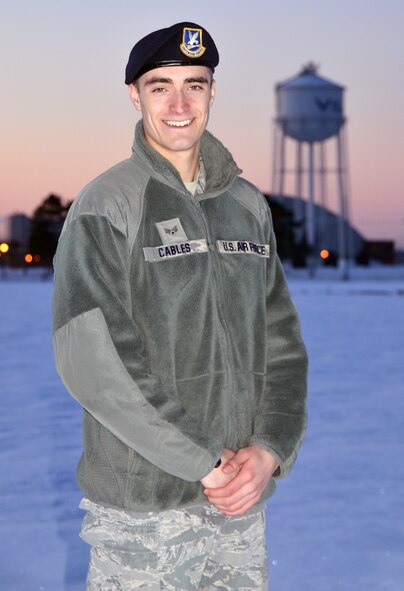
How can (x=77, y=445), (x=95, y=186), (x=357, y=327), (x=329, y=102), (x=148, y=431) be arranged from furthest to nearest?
(x=329, y=102) < (x=357, y=327) < (x=77, y=445) < (x=95, y=186) < (x=148, y=431)

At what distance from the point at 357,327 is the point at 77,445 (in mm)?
10500

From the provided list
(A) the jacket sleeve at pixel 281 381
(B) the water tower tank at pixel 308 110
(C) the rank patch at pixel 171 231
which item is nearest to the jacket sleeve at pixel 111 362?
(C) the rank patch at pixel 171 231

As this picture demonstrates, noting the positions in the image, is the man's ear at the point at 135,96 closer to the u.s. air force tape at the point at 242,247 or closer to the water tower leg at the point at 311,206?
the u.s. air force tape at the point at 242,247

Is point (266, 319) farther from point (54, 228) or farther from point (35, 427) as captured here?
point (54, 228)

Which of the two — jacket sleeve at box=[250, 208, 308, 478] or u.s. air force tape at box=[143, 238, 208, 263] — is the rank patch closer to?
u.s. air force tape at box=[143, 238, 208, 263]

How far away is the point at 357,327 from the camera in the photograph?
16.3 m

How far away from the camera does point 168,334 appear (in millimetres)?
2211

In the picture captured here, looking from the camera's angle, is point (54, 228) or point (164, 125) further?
point (54, 228)

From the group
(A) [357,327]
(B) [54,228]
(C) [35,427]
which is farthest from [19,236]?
(C) [35,427]

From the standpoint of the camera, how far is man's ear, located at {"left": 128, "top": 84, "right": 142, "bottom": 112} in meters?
2.44

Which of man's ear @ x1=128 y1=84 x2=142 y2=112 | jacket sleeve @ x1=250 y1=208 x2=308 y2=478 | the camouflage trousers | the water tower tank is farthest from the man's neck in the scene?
the water tower tank

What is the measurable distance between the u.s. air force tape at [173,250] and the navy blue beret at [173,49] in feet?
1.51

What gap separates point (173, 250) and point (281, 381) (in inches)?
20.0

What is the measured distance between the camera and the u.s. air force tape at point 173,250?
2.19 meters
